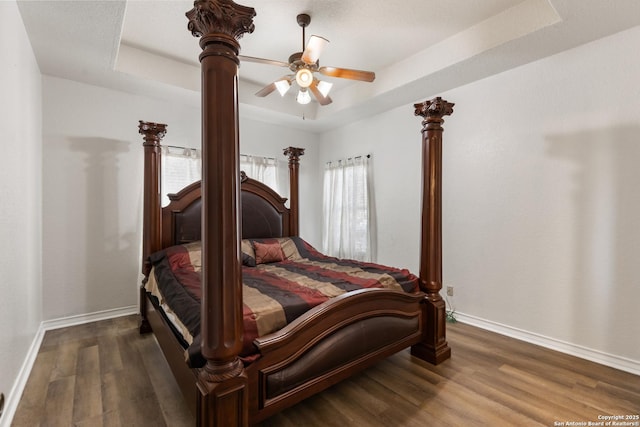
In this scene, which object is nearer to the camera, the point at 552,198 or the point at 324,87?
the point at 552,198

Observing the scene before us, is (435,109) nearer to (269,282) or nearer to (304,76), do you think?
(304,76)

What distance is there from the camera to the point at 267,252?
337 cm

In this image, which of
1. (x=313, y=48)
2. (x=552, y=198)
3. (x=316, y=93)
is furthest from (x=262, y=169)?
(x=552, y=198)

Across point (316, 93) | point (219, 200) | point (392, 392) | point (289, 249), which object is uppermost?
point (316, 93)

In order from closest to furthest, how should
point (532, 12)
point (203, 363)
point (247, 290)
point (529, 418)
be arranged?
point (203, 363)
point (529, 418)
point (247, 290)
point (532, 12)

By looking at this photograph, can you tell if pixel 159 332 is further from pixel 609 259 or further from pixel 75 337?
pixel 609 259

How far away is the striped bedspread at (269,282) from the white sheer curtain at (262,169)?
45.2 inches

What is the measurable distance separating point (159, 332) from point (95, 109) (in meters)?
2.50

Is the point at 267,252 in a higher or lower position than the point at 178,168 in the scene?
lower

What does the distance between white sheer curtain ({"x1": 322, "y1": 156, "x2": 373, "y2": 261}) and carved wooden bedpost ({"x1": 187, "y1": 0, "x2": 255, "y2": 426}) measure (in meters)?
3.10

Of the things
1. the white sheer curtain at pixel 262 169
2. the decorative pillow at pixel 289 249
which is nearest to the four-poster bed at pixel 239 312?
the decorative pillow at pixel 289 249

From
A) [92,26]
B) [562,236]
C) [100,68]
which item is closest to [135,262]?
[100,68]

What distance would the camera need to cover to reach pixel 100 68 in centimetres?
286

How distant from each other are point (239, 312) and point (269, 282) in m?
1.08
